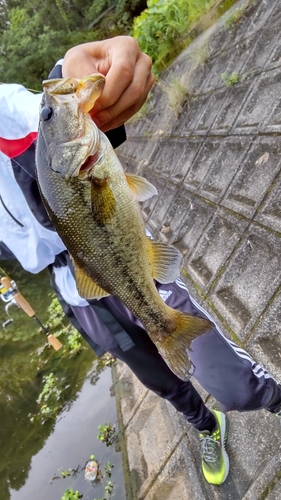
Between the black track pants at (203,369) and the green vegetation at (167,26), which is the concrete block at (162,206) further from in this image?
the green vegetation at (167,26)

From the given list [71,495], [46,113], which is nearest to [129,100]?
[46,113]

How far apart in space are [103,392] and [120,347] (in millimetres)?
2948

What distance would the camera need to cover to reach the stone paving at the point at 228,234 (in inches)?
115

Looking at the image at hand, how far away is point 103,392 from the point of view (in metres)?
5.27

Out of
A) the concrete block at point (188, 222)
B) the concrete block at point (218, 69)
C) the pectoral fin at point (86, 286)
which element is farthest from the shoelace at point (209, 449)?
the concrete block at point (218, 69)

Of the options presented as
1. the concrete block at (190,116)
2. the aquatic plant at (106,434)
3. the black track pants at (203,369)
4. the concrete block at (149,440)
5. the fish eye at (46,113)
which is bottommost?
the aquatic plant at (106,434)

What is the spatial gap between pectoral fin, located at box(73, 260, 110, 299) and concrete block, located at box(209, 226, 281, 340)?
1.59 metres

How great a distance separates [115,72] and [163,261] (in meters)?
0.87

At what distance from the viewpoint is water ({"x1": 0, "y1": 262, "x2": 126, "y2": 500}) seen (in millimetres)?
4426

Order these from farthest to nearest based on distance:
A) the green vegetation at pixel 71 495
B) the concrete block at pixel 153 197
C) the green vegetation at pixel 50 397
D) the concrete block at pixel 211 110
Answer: the concrete block at pixel 153 197 → the green vegetation at pixel 50 397 → the concrete block at pixel 211 110 → the green vegetation at pixel 71 495

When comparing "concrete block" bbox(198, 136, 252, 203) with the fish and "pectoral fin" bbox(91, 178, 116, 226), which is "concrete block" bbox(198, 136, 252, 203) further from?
"pectoral fin" bbox(91, 178, 116, 226)

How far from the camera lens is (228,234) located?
3908 millimetres

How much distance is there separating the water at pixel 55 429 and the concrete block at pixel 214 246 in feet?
6.67

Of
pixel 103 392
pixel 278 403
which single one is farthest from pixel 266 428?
pixel 103 392
